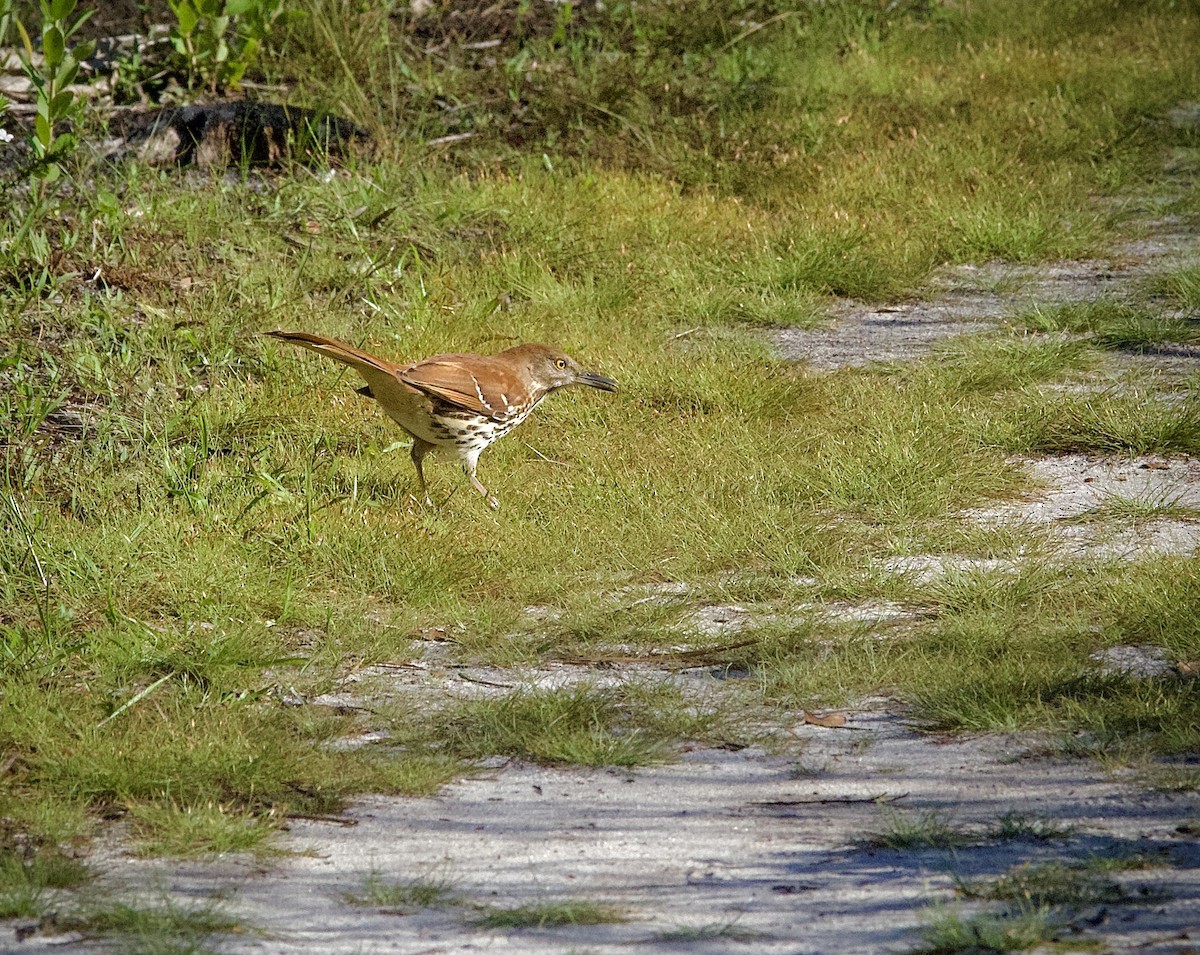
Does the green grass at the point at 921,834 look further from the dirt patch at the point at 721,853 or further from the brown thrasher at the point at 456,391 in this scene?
the brown thrasher at the point at 456,391

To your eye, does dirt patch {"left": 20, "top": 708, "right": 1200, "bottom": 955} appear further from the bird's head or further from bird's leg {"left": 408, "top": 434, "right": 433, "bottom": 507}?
the bird's head

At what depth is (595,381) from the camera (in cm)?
688

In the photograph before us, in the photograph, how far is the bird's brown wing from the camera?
608cm

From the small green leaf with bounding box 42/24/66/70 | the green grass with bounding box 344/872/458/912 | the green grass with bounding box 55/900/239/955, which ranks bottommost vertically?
the green grass with bounding box 344/872/458/912

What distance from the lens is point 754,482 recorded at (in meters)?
6.46

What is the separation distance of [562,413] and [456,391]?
140 cm

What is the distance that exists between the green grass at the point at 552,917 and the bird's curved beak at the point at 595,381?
11.8 feet

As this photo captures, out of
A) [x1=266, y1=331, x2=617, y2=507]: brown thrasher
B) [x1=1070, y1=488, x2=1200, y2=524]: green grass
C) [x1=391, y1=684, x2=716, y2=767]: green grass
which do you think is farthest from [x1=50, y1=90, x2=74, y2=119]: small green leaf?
[x1=1070, y1=488, x2=1200, y2=524]: green grass

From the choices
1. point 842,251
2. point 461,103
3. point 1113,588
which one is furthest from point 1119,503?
point 461,103

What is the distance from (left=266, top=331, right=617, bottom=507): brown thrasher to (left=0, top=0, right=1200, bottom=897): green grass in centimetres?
28

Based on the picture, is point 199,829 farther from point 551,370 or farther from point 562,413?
point 562,413

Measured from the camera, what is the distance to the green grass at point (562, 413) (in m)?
4.62

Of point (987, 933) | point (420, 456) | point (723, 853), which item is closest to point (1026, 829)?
point (987, 933)

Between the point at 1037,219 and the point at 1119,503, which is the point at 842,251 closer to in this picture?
the point at 1037,219
